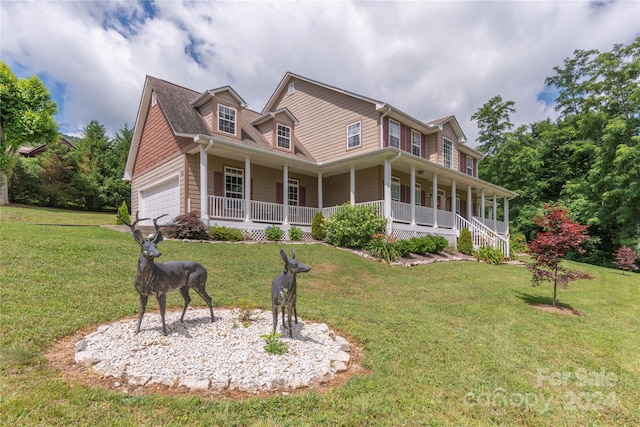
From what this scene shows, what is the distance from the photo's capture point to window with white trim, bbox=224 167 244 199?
14.6 m

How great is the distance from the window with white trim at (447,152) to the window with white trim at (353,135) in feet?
20.4

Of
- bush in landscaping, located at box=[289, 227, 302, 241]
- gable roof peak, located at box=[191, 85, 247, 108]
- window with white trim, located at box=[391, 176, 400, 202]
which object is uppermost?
gable roof peak, located at box=[191, 85, 247, 108]

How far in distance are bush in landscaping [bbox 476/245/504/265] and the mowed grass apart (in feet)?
13.6

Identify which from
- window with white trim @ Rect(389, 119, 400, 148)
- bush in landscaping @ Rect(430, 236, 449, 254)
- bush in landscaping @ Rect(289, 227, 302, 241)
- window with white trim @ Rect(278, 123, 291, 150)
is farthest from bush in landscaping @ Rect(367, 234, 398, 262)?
window with white trim @ Rect(278, 123, 291, 150)

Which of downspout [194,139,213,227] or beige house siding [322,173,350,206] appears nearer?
downspout [194,139,213,227]

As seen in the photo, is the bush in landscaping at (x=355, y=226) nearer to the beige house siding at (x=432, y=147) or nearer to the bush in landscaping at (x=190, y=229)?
the bush in landscaping at (x=190, y=229)

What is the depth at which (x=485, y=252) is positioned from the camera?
47.5 feet

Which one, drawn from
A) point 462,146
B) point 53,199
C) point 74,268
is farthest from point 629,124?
point 53,199

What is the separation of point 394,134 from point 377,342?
46.4ft

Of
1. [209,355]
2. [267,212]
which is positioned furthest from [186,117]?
[209,355]

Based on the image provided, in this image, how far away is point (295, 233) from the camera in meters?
13.8

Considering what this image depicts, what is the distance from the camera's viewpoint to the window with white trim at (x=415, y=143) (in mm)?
18375

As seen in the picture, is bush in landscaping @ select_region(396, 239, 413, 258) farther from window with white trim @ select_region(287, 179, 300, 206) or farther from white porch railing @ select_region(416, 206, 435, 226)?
window with white trim @ select_region(287, 179, 300, 206)

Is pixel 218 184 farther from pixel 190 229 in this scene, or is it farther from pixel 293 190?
pixel 293 190
